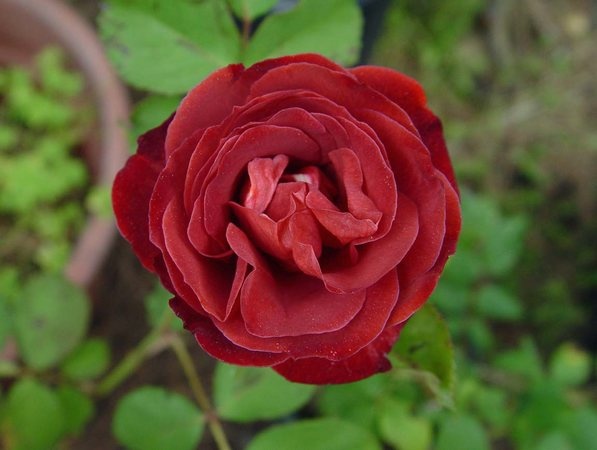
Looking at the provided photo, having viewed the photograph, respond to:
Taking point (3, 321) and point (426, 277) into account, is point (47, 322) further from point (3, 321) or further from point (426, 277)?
point (426, 277)

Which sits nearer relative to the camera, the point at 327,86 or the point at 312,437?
the point at 327,86

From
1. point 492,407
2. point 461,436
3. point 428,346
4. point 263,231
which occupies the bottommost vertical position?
point 492,407

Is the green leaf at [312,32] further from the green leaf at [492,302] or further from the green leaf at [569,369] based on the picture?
the green leaf at [569,369]

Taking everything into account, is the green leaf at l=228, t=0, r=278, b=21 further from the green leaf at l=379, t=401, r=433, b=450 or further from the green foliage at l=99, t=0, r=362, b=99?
the green leaf at l=379, t=401, r=433, b=450

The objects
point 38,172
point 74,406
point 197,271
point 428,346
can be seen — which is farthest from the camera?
point 38,172

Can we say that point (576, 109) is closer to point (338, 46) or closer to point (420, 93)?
point (338, 46)

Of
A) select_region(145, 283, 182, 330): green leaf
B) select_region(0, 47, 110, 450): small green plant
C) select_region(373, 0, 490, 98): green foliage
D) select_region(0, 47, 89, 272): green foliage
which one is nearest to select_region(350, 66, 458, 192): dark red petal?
select_region(145, 283, 182, 330): green leaf

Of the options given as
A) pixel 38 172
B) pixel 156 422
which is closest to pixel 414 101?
pixel 156 422
